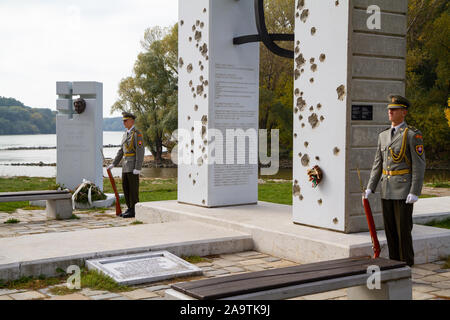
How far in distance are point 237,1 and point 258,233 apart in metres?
3.83

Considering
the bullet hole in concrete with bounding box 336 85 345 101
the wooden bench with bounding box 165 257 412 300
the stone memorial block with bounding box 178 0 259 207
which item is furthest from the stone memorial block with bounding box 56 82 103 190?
the wooden bench with bounding box 165 257 412 300

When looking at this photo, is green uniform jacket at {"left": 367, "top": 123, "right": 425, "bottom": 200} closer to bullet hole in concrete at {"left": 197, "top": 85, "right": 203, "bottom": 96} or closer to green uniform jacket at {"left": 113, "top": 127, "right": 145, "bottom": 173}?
bullet hole in concrete at {"left": 197, "top": 85, "right": 203, "bottom": 96}

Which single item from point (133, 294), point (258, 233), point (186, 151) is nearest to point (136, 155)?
point (186, 151)

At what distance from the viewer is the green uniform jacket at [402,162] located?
5.15 meters

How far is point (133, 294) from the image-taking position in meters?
4.77

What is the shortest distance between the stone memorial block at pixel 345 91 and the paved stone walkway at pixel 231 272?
0.85 metres

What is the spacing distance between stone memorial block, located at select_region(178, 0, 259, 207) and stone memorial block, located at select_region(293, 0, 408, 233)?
6.44ft

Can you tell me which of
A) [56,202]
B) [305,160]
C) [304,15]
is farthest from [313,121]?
[56,202]

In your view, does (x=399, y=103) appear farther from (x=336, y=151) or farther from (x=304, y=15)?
(x=304, y=15)

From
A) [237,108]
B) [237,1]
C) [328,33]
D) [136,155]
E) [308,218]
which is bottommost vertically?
[308,218]

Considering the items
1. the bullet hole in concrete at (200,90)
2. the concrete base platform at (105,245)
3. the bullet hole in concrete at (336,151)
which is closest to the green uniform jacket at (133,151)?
the bullet hole in concrete at (200,90)

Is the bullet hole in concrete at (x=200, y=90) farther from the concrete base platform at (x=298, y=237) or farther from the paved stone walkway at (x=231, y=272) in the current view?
the paved stone walkway at (x=231, y=272)

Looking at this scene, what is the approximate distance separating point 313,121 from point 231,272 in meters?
2.08

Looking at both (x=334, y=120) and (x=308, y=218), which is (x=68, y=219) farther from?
(x=334, y=120)
